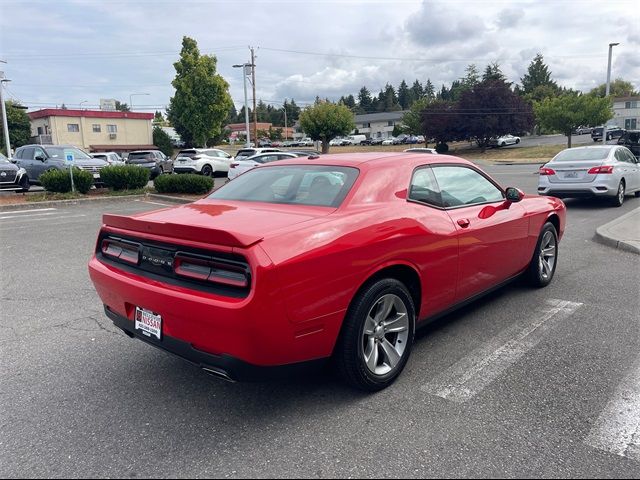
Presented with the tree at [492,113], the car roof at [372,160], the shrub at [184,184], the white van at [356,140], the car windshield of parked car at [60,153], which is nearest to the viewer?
the car roof at [372,160]

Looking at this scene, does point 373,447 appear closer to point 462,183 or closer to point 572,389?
point 572,389

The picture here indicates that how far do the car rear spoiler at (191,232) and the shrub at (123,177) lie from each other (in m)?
14.6

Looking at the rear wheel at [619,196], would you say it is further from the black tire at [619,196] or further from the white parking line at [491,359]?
the white parking line at [491,359]

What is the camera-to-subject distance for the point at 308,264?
2.82m

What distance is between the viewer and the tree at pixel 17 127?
52344 millimetres

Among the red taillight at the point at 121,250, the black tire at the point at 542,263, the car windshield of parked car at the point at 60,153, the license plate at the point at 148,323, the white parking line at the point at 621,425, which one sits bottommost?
the white parking line at the point at 621,425

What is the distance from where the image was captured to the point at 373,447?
2.75 metres

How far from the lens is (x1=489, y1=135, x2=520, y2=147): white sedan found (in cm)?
5578

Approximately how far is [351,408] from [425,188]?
182 centimetres

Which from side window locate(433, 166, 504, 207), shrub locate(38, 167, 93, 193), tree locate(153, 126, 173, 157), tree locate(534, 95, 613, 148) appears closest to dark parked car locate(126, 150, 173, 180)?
shrub locate(38, 167, 93, 193)

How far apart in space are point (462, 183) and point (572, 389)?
1.92m

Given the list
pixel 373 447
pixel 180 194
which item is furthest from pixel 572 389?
pixel 180 194

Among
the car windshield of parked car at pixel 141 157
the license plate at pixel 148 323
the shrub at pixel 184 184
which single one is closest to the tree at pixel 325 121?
the car windshield of parked car at pixel 141 157

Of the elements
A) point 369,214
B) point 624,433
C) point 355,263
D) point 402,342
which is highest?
point 369,214
